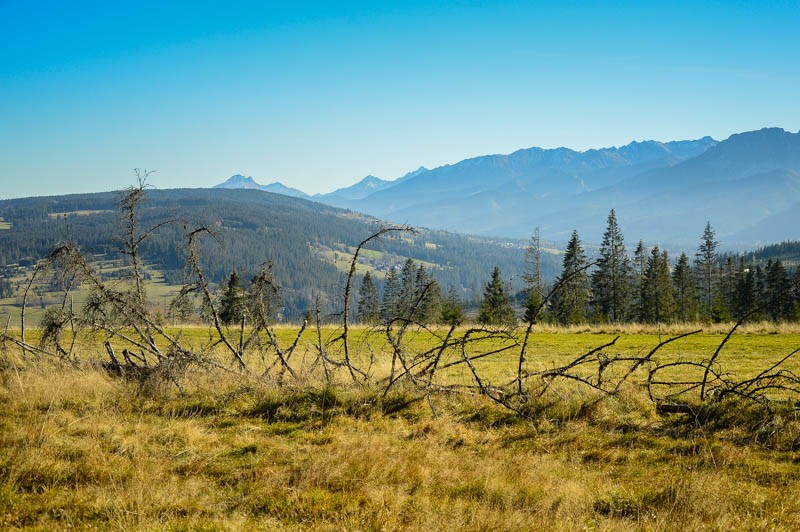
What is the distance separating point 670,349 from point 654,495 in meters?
16.3

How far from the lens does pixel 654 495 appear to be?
4676 mm

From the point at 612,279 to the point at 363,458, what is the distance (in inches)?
2035

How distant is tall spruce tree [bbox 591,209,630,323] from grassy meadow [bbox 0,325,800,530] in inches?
1857

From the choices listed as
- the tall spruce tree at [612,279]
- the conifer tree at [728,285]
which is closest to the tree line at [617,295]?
the tall spruce tree at [612,279]

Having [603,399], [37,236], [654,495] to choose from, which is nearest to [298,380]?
[603,399]

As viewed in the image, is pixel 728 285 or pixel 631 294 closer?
pixel 631 294

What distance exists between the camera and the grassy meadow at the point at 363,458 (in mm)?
4242

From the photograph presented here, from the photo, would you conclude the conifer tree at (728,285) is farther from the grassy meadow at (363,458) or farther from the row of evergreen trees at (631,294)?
the grassy meadow at (363,458)

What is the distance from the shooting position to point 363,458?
535cm

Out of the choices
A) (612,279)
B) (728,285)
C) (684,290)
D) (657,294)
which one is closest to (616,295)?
(612,279)

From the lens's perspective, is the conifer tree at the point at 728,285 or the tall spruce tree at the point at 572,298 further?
the conifer tree at the point at 728,285

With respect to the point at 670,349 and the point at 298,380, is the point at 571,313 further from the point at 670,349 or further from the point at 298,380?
the point at 298,380

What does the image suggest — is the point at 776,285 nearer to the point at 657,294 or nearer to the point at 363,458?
the point at 657,294

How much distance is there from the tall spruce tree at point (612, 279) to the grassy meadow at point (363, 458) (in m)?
47.2
